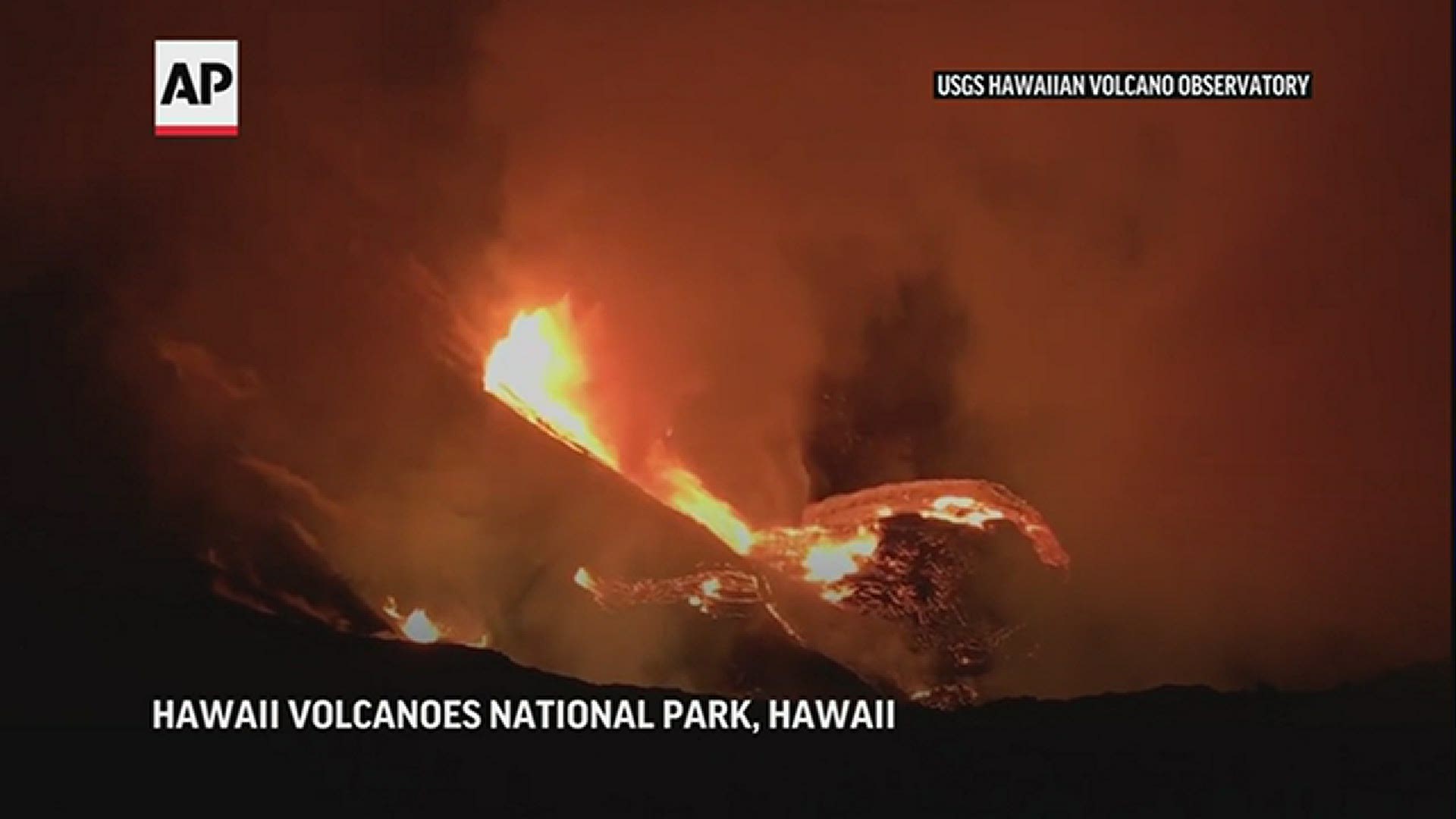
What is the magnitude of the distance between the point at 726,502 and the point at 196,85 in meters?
2.96

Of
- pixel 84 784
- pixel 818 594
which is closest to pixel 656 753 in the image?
pixel 818 594

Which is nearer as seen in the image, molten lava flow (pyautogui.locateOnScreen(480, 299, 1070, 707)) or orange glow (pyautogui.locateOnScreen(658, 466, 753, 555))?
molten lava flow (pyautogui.locateOnScreen(480, 299, 1070, 707))

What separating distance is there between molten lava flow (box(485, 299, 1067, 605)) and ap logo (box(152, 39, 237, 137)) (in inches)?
62.1

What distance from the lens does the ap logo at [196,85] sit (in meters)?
5.87

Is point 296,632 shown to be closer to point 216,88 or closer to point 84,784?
point 84,784

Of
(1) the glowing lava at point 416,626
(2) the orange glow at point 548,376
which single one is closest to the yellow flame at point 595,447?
(2) the orange glow at point 548,376

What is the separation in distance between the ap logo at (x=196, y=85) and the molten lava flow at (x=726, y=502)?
5.17ft

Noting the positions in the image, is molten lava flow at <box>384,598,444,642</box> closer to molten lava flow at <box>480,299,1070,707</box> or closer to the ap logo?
molten lava flow at <box>480,299,1070,707</box>

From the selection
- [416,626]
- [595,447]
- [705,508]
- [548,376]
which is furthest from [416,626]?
[705,508]

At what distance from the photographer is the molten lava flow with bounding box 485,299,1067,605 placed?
6156 mm

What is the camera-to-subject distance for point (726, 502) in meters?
6.25

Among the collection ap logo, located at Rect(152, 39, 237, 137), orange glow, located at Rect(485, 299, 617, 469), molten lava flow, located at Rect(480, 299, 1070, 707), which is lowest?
molten lava flow, located at Rect(480, 299, 1070, 707)

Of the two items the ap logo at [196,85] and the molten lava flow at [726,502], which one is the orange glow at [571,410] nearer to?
the molten lava flow at [726,502]

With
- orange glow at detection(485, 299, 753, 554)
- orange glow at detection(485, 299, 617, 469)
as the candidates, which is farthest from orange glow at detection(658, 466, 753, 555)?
orange glow at detection(485, 299, 617, 469)
